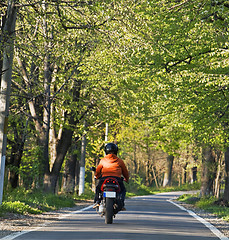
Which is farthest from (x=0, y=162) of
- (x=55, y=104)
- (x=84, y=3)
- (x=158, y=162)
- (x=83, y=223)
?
(x=158, y=162)

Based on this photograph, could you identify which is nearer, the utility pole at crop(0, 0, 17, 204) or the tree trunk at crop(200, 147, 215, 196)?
the utility pole at crop(0, 0, 17, 204)

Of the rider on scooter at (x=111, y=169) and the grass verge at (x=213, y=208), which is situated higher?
the rider on scooter at (x=111, y=169)

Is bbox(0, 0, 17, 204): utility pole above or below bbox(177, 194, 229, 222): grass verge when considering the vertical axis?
above

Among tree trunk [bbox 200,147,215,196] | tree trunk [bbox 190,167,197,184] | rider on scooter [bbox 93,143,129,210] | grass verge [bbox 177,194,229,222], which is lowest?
grass verge [bbox 177,194,229,222]

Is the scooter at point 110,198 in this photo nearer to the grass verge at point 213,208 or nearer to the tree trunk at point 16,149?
the grass verge at point 213,208

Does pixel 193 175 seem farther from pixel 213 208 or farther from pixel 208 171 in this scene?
pixel 213 208

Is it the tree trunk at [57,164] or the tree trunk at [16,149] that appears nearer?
the tree trunk at [57,164]

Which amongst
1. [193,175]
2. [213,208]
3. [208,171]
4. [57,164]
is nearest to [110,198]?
[213,208]

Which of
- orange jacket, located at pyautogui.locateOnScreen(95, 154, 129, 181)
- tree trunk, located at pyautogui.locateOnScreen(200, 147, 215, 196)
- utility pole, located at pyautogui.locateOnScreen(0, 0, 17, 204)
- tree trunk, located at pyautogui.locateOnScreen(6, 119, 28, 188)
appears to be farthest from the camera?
tree trunk, located at pyautogui.locateOnScreen(200, 147, 215, 196)

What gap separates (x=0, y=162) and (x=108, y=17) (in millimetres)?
5215

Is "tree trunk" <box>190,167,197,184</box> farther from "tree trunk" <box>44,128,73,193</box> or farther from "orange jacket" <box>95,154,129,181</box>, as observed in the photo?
"orange jacket" <box>95,154,129,181</box>

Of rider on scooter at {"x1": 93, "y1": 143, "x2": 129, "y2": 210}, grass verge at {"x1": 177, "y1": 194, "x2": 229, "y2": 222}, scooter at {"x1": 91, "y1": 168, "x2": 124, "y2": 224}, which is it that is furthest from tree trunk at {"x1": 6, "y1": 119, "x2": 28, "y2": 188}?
scooter at {"x1": 91, "y1": 168, "x2": 124, "y2": 224}

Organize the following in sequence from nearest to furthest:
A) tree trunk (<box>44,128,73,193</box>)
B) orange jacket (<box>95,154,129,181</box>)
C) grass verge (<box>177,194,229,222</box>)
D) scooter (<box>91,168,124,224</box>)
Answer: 1. scooter (<box>91,168,124,224</box>)
2. orange jacket (<box>95,154,129,181</box>)
3. grass verge (<box>177,194,229,222</box>)
4. tree trunk (<box>44,128,73,193</box>)

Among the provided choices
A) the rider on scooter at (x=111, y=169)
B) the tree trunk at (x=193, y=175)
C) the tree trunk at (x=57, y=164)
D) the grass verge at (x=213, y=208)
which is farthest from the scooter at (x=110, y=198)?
the tree trunk at (x=193, y=175)
